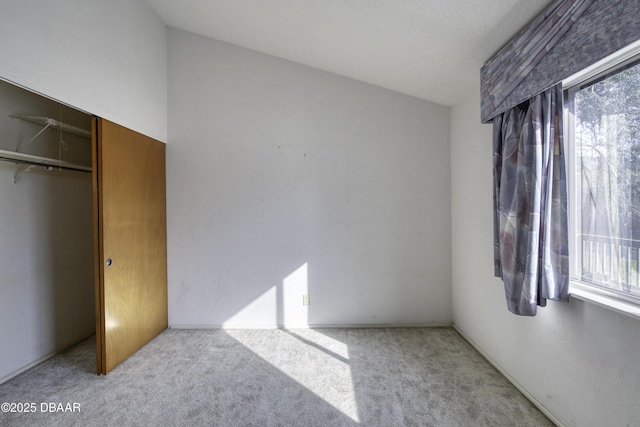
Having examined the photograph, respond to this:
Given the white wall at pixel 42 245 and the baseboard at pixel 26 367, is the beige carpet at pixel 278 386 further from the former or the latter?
the white wall at pixel 42 245

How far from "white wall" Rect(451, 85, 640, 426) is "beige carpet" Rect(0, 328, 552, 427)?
21 cm

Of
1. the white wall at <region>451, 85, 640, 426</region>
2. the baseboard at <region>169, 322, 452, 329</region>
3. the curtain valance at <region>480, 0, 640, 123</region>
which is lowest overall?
the baseboard at <region>169, 322, 452, 329</region>

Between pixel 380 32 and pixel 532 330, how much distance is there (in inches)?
93.7

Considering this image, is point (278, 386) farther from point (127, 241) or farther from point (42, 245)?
point (42, 245)

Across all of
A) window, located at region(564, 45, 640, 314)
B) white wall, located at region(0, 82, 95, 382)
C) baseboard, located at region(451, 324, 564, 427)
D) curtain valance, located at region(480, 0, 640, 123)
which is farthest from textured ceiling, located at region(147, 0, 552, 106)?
baseboard, located at region(451, 324, 564, 427)

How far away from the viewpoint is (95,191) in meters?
1.95

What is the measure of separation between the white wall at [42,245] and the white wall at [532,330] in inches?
150

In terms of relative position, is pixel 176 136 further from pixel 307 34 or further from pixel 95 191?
pixel 307 34

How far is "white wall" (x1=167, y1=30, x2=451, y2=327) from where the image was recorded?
268 centimetres

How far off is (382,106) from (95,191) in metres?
2.73

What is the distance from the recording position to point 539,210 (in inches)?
56.2

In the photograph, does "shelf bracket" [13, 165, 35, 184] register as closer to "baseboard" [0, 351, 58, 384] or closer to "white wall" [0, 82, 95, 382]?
"white wall" [0, 82, 95, 382]

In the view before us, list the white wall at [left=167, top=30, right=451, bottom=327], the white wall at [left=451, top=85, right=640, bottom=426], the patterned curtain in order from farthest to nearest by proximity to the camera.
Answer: the white wall at [left=167, top=30, right=451, bottom=327] → the patterned curtain → the white wall at [left=451, top=85, right=640, bottom=426]

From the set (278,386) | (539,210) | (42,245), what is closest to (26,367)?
(42,245)
